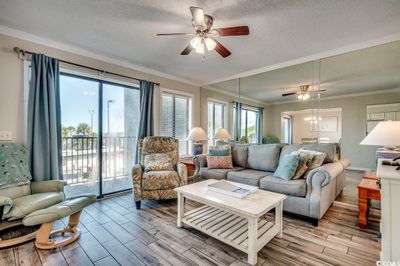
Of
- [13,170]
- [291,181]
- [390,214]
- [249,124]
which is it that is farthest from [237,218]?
[13,170]

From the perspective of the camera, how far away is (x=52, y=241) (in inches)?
74.3

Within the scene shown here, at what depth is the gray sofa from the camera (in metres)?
2.32

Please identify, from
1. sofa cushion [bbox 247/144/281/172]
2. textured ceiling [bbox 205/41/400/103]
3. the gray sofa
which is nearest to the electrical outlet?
the gray sofa

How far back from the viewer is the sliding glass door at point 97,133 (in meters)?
3.10

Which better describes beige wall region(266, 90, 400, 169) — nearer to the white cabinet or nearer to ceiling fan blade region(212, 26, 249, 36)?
ceiling fan blade region(212, 26, 249, 36)

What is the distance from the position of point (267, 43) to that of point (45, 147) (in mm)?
3555

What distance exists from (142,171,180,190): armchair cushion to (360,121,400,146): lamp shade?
8.01 feet

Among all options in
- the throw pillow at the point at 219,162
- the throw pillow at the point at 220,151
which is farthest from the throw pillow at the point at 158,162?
the throw pillow at the point at 220,151

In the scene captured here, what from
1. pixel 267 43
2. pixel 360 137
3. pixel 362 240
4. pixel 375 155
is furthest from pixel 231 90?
pixel 362 240

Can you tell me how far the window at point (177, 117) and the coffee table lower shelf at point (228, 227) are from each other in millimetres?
2347

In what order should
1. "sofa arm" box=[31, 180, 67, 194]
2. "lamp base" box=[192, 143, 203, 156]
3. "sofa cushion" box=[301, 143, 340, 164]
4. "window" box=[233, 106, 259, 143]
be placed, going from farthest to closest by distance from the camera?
"lamp base" box=[192, 143, 203, 156]
"window" box=[233, 106, 259, 143]
"sofa cushion" box=[301, 143, 340, 164]
"sofa arm" box=[31, 180, 67, 194]

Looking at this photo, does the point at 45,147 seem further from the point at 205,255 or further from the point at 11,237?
the point at 205,255

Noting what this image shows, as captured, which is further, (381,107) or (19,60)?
(381,107)

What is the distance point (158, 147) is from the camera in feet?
11.5
